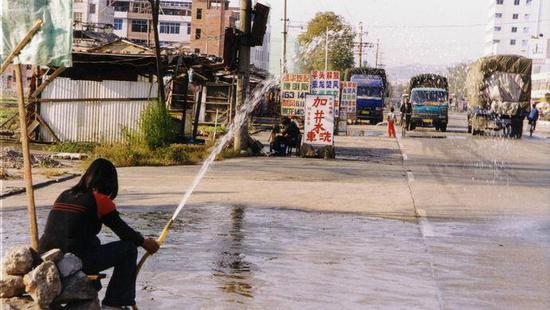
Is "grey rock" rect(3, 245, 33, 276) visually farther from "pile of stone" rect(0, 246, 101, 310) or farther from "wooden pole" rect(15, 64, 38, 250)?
"wooden pole" rect(15, 64, 38, 250)

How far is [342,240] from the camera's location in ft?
35.9

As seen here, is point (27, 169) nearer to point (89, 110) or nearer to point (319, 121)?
point (319, 121)

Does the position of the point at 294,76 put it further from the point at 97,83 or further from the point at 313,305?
the point at 313,305

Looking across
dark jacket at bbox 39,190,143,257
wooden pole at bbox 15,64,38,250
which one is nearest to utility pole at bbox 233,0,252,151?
wooden pole at bbox 15,64,38,250

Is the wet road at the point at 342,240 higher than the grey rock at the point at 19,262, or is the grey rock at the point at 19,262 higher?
the grey rock at the point at 19,262

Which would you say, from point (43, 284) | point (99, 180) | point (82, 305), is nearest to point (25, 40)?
point (99, 180)

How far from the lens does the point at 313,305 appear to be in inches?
289

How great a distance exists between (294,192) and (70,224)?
10404 mm

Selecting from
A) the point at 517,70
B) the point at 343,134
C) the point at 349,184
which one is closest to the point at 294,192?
the point at 349,184

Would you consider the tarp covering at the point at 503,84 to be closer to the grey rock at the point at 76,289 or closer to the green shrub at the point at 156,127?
the green shrub at the point at 156,127

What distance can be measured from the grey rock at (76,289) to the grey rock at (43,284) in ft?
0.24

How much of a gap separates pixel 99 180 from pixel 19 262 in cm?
84

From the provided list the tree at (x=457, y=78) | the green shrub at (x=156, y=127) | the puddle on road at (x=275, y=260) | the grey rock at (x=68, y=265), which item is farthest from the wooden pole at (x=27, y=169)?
the tree at (x=457, y=78)

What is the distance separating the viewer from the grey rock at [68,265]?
583 cm
